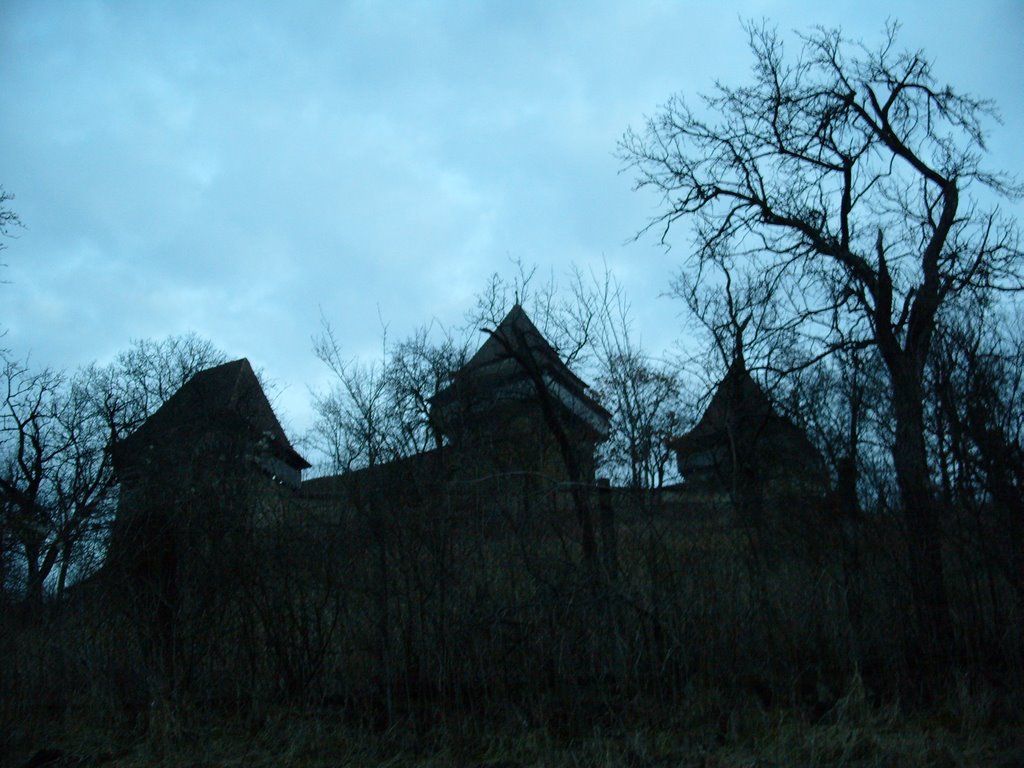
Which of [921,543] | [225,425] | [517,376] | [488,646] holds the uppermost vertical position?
[517,376]

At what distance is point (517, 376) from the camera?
23.6 meters

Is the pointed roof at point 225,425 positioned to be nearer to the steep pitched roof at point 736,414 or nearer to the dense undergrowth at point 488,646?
the dense undergrowth at point 488,646

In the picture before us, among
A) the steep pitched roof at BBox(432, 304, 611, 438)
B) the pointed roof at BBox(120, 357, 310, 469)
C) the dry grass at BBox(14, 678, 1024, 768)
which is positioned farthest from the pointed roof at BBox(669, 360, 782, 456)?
the pointed roof at BBox(120, 357, 310, 469)

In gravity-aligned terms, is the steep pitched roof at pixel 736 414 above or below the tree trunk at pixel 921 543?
above

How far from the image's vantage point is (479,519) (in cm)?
902

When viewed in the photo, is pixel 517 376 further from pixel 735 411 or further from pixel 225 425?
pixel 225 425

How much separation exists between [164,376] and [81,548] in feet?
76.9

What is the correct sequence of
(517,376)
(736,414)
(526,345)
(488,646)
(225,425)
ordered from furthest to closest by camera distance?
(517,376), (526,345), (736,414), (225,425), (488,646)

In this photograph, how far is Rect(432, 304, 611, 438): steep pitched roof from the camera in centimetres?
1675

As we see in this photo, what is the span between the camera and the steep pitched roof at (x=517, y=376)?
55.0ft

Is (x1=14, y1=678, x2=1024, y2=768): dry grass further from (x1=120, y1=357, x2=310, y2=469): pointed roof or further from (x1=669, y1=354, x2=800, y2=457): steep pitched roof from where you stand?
(x1=669, y1=354, x2=800, y2=457): steep pitched roof

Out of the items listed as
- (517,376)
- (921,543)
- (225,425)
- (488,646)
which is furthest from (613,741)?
(517,376)

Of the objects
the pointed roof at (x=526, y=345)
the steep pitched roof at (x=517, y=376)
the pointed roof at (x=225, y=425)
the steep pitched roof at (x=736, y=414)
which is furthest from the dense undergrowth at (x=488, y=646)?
the pointed roof at (x=526, y=345)

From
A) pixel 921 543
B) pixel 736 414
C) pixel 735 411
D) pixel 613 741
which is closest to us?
pixel 613 741
